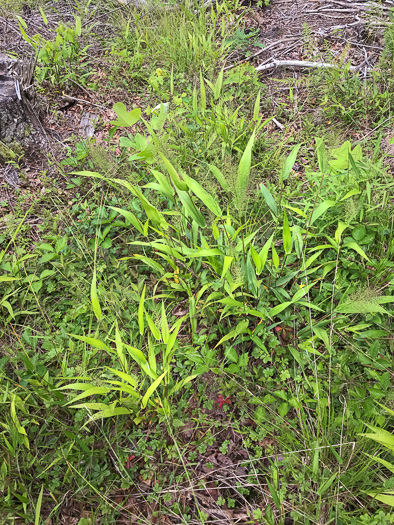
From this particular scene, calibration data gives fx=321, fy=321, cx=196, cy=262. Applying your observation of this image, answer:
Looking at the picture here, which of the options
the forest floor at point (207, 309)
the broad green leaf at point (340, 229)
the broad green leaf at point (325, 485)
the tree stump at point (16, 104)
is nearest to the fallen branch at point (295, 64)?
the forest floor at point (207, 309)

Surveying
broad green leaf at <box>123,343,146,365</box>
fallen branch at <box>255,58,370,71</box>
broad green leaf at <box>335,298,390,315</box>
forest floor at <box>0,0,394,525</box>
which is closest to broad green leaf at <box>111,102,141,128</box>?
forest floor at <box>0,0,394,525</box>

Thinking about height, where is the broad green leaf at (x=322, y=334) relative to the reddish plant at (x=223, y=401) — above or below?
above

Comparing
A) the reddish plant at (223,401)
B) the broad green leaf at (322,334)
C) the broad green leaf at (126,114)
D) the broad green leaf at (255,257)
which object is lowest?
the reddish plant at (223,401)

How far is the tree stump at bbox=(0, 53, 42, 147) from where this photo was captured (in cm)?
233

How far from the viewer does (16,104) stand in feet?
7.71

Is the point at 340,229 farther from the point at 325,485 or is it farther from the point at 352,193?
the point at 325,485

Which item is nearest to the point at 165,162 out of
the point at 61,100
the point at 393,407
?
the point at 393,407

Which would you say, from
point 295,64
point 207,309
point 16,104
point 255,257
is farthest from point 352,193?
point 16,104

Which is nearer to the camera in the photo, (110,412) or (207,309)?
(110,412)

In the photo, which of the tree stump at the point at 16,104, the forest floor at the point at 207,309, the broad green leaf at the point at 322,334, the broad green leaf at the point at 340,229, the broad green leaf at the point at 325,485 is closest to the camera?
the broad green leaf at the point at 325,485

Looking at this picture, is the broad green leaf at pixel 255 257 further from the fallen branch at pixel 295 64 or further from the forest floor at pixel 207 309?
the fallen branch at pixel 295 64

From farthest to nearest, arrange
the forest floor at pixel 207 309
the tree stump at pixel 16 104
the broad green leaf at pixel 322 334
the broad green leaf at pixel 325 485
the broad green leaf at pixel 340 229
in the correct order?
the tree stump at pixel 16 104 → the broad green leaf at pixel 340 229 → the broad green leaf at pixel 322 334 → the forest floor at pixel 207 309 → the broad green leaf at pixel 325 485

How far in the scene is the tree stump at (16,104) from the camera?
7.64ft

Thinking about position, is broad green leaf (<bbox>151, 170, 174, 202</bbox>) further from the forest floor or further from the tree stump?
the tree stump
